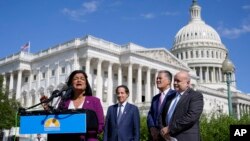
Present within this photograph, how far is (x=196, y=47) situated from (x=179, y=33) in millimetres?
12121

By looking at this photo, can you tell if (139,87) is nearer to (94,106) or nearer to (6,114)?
(6,114)

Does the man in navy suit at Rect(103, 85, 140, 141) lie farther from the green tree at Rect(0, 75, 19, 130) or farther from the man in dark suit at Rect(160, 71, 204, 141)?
the green tree at Rect(0, 75, 19, 130)

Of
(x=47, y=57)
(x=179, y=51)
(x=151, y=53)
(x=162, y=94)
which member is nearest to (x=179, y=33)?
(x=179, y=51)

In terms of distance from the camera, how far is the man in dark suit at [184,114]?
25.0 feet

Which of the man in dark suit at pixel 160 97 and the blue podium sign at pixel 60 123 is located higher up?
the man in dark suit at pixel 160 97

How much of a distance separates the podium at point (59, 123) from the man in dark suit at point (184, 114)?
1.92 metres

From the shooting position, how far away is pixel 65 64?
6444 cm

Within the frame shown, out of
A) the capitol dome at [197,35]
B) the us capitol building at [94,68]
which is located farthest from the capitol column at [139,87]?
the capitol dome at [197,35]

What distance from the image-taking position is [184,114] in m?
7.79

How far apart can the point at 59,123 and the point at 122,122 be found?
357 centimetres

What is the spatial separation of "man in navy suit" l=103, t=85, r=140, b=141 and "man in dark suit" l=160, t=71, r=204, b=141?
1454 mm

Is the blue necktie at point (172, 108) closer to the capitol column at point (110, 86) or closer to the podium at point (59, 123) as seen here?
the podium at point (59, 123)

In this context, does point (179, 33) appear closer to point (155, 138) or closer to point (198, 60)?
point (198, 60)

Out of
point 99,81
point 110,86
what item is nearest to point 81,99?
point 99,81
